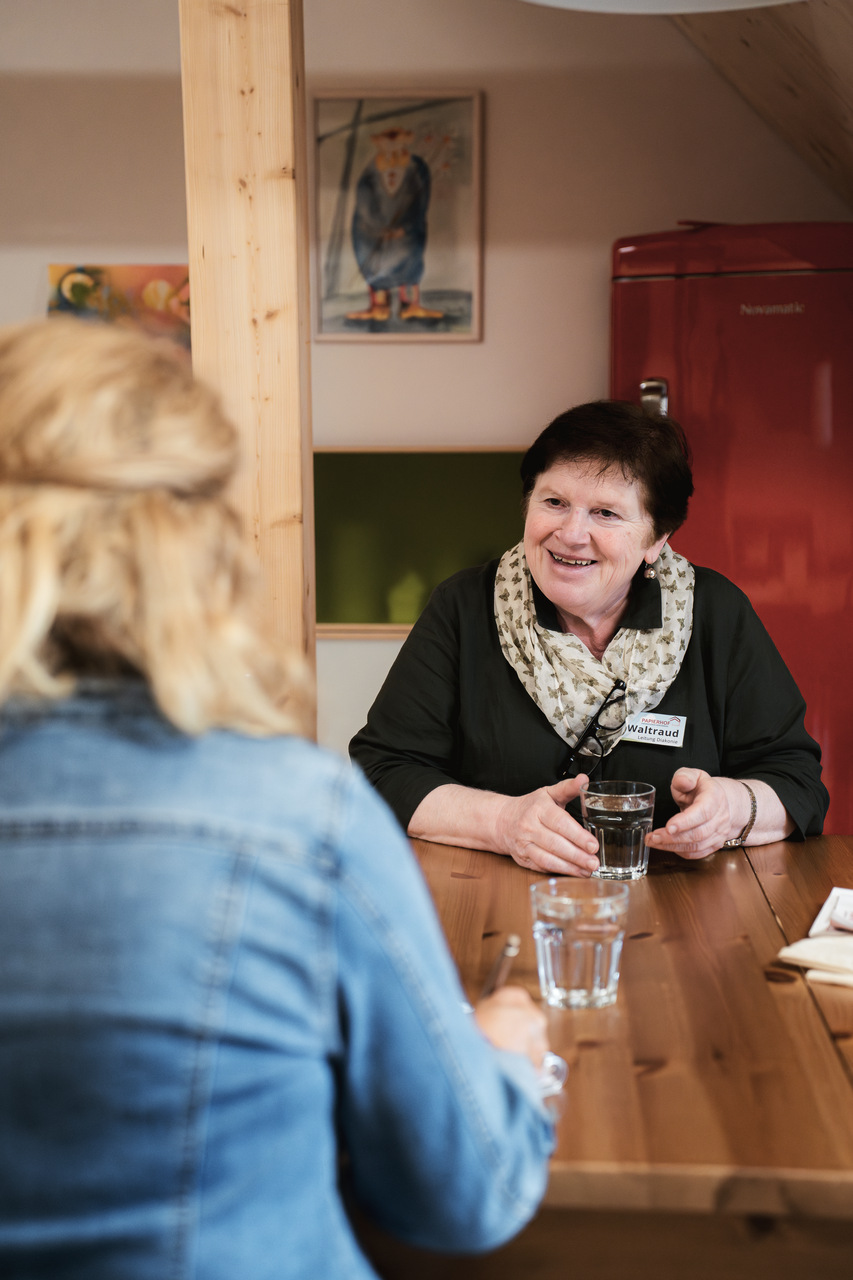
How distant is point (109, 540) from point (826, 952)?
89 cm

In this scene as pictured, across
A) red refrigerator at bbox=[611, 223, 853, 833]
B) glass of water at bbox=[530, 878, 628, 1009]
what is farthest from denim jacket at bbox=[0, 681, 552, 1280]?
red refrigerator at bbox=[611, 223, 853, 833]

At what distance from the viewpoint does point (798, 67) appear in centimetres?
292

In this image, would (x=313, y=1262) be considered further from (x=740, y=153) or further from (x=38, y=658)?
(x=740, y=153)

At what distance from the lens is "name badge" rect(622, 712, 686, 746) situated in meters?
1.79

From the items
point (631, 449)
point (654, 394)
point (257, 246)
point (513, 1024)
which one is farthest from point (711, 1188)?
point (654, 394)

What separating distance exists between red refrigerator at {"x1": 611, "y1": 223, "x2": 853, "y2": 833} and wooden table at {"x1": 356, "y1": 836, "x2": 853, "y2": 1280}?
2.00m

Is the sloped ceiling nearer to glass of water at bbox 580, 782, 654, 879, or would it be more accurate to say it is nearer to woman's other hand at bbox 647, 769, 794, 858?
woman's other hand at bbox 647, 769, 794, 858

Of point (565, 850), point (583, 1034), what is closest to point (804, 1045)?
point (583, 1034)

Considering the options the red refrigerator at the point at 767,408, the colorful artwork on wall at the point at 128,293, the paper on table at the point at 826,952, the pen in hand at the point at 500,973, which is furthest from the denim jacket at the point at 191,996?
the colorful artwork on wall at the point at 128,293

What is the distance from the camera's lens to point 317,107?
361 cm

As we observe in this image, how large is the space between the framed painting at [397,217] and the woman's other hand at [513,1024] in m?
2.97

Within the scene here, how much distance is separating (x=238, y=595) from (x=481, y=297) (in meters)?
3.12

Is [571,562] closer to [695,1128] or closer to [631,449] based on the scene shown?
[631,449]

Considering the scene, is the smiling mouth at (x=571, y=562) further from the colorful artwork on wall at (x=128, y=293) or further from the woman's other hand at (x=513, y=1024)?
the colorful artwork on wall at (x=128, y=293)
